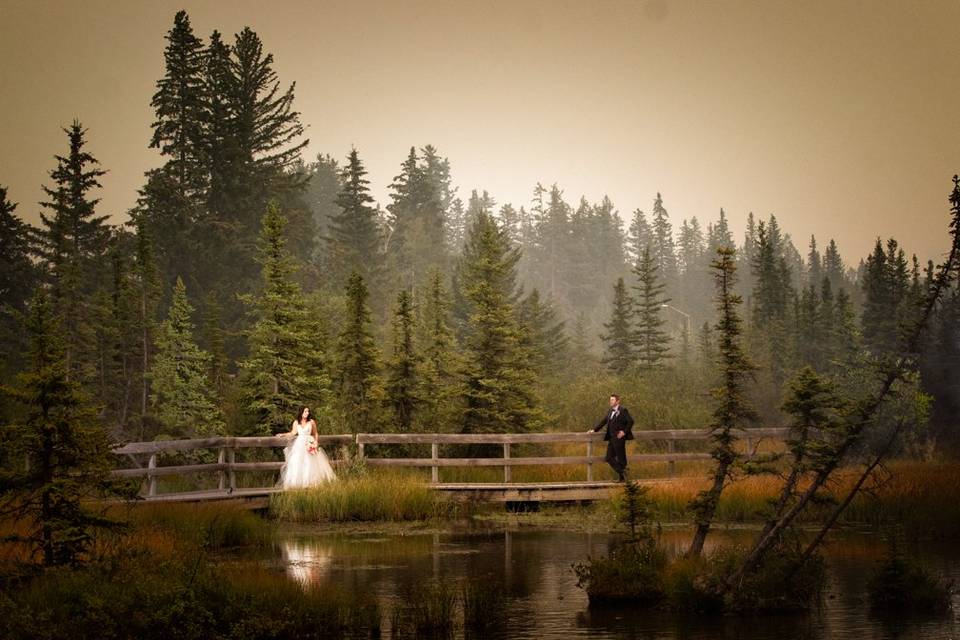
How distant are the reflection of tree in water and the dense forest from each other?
13.6ft

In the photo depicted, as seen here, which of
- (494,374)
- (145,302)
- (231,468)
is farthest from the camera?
(145,302)

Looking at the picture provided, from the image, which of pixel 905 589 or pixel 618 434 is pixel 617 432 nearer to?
pixel 618 434

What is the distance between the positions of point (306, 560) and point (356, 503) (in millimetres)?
6111

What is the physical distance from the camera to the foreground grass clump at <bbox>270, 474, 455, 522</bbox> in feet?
78.4

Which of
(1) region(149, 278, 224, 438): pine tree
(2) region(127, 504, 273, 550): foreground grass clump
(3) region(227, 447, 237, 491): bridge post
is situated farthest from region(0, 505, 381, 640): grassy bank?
(1) region(149, 278, 224, 438): pine tree

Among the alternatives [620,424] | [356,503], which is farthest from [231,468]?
[620,424]

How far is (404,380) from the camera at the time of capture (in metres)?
31.3

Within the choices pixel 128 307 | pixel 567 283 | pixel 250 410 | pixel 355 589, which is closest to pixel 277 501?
pixel 250 410

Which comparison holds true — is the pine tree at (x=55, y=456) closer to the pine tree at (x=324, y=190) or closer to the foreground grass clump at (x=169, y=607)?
the foreground grass clump at (x=169, y=607)

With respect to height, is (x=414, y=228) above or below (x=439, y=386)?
above

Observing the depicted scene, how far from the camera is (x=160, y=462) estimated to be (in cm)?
3191

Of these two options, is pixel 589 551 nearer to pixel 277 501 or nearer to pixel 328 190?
pixel 277 501

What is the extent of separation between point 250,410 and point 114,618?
19658 mm

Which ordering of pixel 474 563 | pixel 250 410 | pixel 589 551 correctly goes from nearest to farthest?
pixel 474 563
pixel 589 551
pixel 250 410
